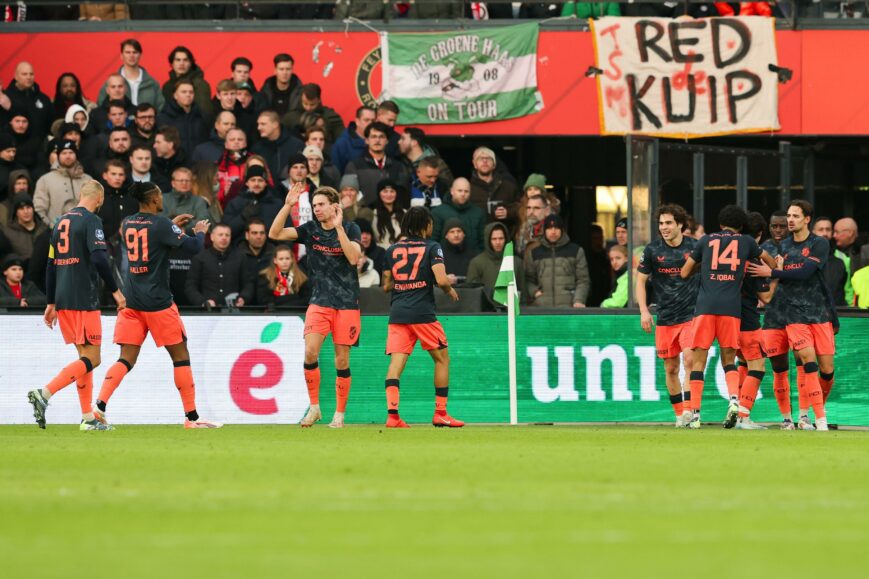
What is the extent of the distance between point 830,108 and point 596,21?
3820 millimetres

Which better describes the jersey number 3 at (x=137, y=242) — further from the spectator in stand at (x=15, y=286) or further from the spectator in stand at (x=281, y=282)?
the spectator in stand at (x=15, y=286)

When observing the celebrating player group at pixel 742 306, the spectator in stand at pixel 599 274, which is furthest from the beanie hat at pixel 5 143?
the celebrating player group at pixel 742 306

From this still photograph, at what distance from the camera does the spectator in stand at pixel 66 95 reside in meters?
21.6

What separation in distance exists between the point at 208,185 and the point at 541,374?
185 inches

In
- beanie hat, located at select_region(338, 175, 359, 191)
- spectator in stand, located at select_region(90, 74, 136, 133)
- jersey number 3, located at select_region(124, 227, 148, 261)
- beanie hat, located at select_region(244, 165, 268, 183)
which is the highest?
spectator in stand, located at select_region(90, 74, 136, 133)

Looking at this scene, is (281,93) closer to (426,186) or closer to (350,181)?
(350,181)

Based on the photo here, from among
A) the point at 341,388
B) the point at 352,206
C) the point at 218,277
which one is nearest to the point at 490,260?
the point at 352,206

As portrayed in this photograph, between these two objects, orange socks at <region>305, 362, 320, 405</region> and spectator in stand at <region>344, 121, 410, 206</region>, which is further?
spectator in stand at <region>344, 121, 410, 206</region>

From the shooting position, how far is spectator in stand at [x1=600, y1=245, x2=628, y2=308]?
1956 centimetres

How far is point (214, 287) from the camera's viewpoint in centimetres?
1934

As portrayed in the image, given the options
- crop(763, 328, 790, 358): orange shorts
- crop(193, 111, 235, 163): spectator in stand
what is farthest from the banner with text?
crop(193, 111, 235, 163): spectator in stand

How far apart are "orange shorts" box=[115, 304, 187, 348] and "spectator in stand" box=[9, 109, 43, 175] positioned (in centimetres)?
634

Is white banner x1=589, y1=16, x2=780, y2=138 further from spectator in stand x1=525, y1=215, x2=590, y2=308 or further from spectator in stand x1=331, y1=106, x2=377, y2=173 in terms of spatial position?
spectator in stand x1=331, y1=106, x2=377, y2=173

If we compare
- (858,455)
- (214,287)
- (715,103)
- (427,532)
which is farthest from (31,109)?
(427,532)
